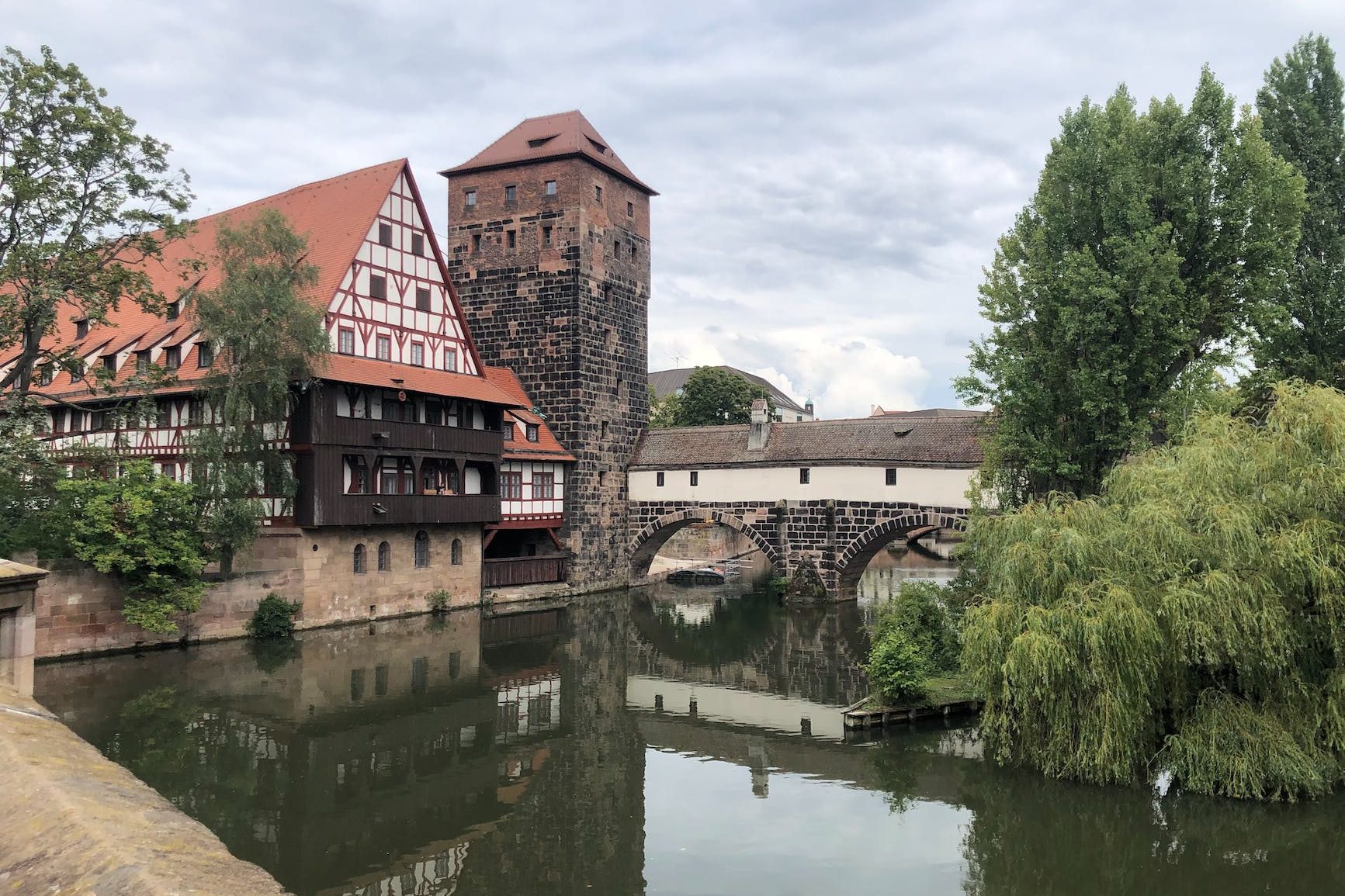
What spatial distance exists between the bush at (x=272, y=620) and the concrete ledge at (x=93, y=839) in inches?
768

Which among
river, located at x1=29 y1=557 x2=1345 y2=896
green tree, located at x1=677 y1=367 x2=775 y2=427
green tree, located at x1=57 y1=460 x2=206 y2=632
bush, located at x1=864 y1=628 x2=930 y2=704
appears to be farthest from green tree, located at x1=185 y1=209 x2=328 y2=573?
green tree, located at x1=677 y1=367 x2=775 y2=427

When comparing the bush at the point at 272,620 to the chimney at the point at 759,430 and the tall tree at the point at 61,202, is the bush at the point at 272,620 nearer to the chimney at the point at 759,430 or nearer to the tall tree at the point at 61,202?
the tall tree at the point at 61,202

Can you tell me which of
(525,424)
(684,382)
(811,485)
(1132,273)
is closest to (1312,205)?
(1132,273)

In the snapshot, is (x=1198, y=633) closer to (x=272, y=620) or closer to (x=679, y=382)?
(x=272, y=620)

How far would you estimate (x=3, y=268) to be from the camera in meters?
19.0

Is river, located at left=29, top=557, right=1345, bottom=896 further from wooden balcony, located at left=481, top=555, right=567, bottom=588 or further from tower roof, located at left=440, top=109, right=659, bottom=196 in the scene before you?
tower roof, located at left=440, top=109, right=659, bottom=196

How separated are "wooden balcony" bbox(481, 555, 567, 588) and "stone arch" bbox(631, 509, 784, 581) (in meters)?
3.89

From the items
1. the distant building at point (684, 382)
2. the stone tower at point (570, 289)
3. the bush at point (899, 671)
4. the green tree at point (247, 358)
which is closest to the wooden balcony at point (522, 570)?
the stone tower at point (570, 289)

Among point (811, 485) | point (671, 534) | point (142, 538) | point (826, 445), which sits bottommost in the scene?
point (671, 534)

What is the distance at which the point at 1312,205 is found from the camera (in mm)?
24688

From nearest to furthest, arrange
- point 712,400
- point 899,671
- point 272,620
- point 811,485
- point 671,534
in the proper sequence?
point 899,671 → point 272,620 → point 811,485 → point 671,534 → point 712,400

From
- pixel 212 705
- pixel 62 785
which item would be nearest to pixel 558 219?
pixel 212 705

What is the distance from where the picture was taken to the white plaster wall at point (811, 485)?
30.8 meters

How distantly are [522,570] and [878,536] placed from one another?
1153 cm
